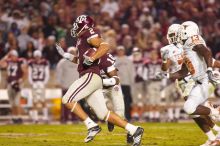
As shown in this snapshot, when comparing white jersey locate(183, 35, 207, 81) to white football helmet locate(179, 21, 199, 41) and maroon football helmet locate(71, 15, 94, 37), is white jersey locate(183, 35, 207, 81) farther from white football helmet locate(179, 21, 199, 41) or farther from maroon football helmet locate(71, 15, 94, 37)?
maroon football helmet locate(71, 15, 94, 37)

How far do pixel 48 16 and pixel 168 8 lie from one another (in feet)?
12.2

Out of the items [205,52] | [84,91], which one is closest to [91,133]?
[84,91]

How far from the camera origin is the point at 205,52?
9703mm

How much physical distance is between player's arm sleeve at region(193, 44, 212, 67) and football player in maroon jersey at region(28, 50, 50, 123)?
→ 7.94 meters

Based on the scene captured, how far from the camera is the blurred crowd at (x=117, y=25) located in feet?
58.9

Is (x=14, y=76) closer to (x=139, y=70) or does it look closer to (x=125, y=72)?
(x=125, y=72)

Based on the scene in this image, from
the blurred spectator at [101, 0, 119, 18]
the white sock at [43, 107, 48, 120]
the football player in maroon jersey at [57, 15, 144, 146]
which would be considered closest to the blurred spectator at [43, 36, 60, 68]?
the white sock at [43, 107, 48, 120]

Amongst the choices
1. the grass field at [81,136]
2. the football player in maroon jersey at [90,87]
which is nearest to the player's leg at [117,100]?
the grass field at [81,136]

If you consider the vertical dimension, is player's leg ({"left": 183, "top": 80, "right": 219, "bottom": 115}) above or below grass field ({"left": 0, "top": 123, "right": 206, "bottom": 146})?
above

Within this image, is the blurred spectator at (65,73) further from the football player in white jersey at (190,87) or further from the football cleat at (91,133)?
the football cleat at (91,133)

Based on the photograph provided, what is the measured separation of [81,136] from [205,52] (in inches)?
130

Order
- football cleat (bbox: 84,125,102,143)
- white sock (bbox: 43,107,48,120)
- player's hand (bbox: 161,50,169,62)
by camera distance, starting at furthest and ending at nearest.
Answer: white sock (bbox: 43,107,48,120) < player's hand (bbox: 161,50,169,62) < football cleat (bbox: 84,125,102,143)

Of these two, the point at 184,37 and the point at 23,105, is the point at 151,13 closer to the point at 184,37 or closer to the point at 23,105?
the point at 23,105

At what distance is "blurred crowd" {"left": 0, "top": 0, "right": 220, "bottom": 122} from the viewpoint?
17953 millimetres
